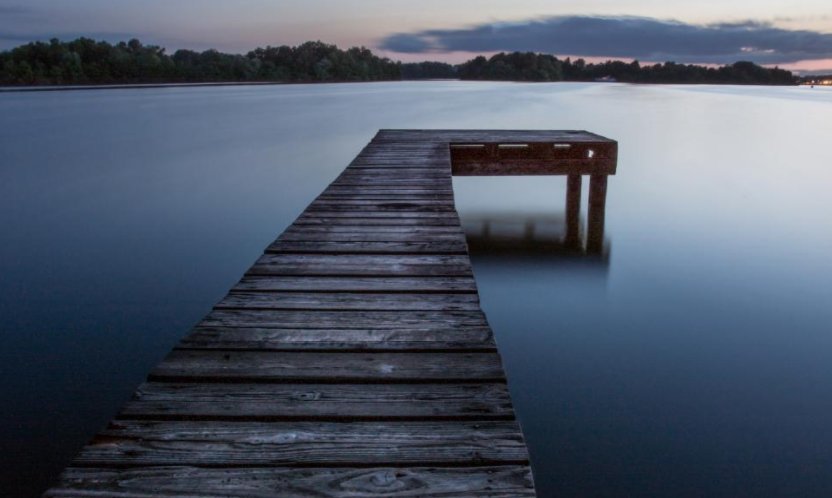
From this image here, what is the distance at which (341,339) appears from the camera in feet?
7.79

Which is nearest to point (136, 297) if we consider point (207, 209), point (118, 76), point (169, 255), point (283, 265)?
point (169, 255)

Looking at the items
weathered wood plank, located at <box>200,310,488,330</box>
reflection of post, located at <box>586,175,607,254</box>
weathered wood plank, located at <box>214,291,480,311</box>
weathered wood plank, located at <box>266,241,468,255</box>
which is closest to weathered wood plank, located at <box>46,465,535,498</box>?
weathered wood plank, located at <box>200,310,488,330</box>

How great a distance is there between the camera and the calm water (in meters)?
4.09

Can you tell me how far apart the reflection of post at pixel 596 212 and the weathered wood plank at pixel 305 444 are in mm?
8159

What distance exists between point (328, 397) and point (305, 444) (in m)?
0.27

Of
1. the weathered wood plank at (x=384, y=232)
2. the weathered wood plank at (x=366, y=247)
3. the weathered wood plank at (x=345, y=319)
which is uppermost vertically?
the weathered wood plank at (x=384, y=232)

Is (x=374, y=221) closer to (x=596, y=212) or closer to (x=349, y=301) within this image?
(x=349, y=301)

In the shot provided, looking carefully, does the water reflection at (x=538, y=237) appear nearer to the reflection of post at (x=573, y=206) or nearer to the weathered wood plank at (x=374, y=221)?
the reflection of post at (x=573, y=206)

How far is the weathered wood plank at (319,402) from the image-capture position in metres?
1.79

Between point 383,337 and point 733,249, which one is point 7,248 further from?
point 733,249

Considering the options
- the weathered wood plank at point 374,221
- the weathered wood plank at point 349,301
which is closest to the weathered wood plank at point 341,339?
the weathered wood plank at point 349,301

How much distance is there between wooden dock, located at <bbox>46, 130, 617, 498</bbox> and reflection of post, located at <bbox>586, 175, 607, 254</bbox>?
6.47m

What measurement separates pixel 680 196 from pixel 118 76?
86.5 metres

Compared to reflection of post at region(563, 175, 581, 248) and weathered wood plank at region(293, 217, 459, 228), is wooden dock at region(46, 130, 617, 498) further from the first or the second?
reflection of post at region(563, 175, 581, 248)
